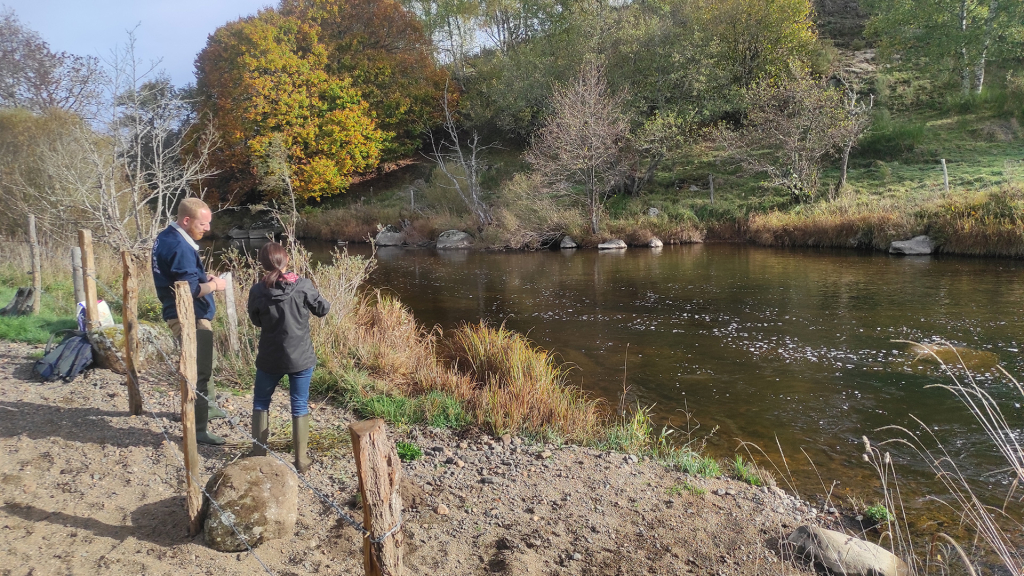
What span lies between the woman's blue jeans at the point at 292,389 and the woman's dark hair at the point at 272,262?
0.76m

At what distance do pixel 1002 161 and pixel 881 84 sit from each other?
36.7 feet

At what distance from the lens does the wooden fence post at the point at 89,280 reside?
7012 millimetres

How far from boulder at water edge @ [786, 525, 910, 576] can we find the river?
1.38 m

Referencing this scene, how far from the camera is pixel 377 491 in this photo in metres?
3.08

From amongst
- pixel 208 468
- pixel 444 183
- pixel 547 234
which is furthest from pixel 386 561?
pixel 444 183

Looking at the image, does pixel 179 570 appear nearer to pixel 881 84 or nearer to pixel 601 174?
pixel 601 174

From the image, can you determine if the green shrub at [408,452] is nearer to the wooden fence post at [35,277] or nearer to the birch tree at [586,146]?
the wooden fence post at [35,277]

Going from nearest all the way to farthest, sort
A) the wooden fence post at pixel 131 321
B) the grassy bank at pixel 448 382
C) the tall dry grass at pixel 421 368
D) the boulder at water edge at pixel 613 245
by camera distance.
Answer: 1. the wooden fence post at pixel 131 321
2. the grassy bank at pixel 448 382
3. the tall dry grass at pixel 421 368
4. the boulder at water edge at pixel 613 245

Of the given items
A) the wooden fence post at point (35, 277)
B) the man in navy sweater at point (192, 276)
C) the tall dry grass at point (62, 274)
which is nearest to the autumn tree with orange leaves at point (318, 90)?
the tall dry grass at point (62, 274)

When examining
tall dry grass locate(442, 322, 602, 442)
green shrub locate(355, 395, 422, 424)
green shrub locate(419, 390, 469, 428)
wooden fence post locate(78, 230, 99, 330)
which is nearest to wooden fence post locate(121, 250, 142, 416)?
wooden fence post locate(78, 230, 99, 330)

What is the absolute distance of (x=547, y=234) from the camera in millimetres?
27875

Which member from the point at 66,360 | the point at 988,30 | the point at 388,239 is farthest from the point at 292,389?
the point at 988,30

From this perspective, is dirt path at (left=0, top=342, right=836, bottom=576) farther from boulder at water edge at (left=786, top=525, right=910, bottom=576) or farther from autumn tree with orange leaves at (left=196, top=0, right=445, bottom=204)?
autumn tree with orange leaves at (left=196, top=0, right=445, bottom=204)

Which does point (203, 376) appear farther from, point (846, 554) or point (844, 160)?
point (844, 160)
